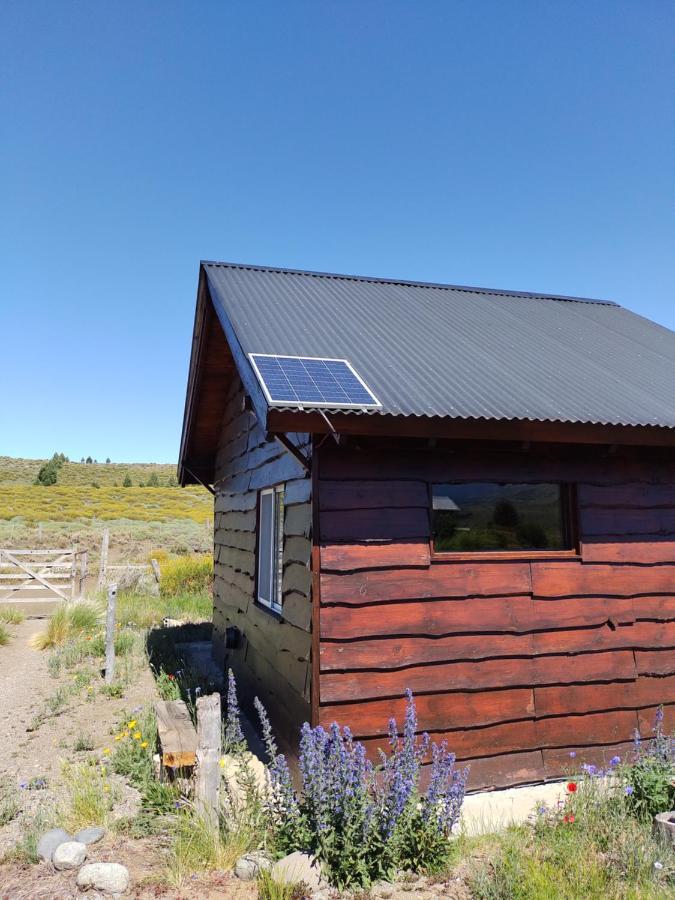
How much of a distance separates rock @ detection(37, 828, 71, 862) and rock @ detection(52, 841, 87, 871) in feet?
0.31

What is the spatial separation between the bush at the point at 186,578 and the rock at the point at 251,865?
14.5 m

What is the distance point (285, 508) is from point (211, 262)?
4.48 m

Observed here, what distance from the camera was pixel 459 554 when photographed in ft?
16.0

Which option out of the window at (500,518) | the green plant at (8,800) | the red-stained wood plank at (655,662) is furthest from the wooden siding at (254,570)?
the red-stained wood plank at (655,662)

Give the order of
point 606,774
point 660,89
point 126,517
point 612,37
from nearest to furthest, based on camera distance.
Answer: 1. point 606,774
2. point 612,37
3. point 660,89
4. point 126,517

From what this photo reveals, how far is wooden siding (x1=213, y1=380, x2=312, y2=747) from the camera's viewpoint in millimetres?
4930

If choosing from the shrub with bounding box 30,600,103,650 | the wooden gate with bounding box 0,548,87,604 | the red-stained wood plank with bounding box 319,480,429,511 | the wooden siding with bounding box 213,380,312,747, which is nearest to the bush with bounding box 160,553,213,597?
the wooden gate with bounding box 0,548,87,604

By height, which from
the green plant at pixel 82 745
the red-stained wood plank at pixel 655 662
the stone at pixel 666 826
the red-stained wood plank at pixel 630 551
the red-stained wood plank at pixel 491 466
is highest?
the red-stained wood plank at pixel 491 466

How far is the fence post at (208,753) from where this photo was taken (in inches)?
152

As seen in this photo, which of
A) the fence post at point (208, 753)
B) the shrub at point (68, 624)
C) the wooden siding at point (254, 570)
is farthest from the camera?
the shrub at point (68, 624)

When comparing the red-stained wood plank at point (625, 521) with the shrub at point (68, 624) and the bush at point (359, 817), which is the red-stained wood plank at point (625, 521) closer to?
the bush at point (359, 817)

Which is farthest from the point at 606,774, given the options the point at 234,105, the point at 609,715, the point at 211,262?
the point at 234,105

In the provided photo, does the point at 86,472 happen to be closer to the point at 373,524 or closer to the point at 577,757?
the point at 373,524

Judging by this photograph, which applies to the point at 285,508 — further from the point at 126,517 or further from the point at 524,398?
the point at 126,517
